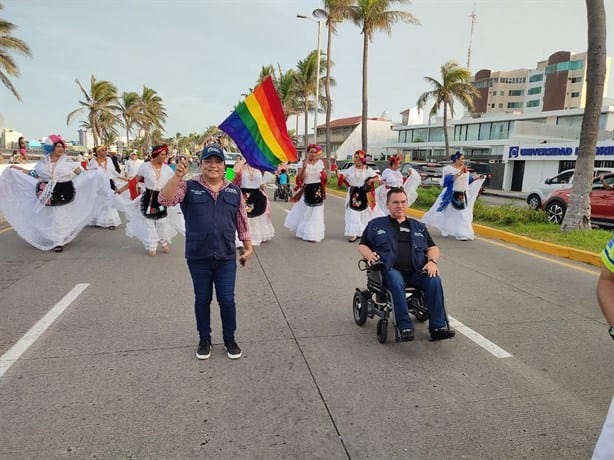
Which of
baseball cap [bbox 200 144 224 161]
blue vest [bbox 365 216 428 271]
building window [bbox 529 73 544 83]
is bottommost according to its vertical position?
blue vest [bbox 365 216 428 271]

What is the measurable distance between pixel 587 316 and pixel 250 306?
146 inches

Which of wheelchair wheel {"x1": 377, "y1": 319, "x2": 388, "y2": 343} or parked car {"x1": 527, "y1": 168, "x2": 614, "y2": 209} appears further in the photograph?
parked car {"x1": 527, "y1": 168, "x2": 614, "y2": 209}

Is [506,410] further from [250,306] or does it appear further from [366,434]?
[250,306]

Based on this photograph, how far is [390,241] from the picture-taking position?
428 cm

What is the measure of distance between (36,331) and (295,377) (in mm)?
2628

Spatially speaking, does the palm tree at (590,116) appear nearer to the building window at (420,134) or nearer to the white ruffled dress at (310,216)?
the white ruffled dress at (310,216)

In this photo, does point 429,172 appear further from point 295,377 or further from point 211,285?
point 295,377

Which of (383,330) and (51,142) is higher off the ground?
(51,142)

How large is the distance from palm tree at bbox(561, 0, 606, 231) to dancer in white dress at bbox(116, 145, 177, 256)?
8.07 meters

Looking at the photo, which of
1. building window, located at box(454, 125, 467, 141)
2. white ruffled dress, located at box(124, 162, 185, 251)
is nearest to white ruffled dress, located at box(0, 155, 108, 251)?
white ruffled dress, located at box(124, 162, 185, 251)

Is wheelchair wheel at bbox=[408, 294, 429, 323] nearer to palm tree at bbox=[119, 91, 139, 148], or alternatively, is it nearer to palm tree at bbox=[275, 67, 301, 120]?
palm tree at bbox=[275, 67, 301, 120]

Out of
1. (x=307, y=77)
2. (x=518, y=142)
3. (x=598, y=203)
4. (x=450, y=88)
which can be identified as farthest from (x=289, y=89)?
(x=598, y=203)

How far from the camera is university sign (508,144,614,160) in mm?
24127

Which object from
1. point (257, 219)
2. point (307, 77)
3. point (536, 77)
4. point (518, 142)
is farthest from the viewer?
point (536, 77)
